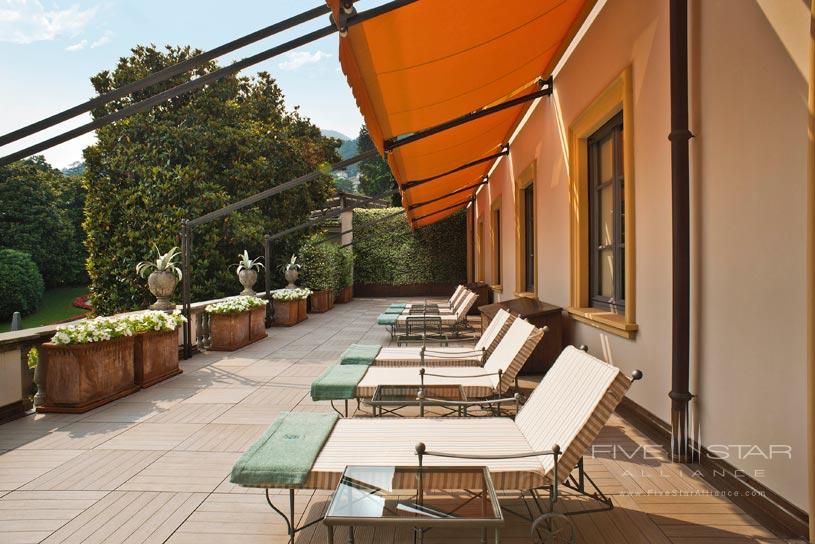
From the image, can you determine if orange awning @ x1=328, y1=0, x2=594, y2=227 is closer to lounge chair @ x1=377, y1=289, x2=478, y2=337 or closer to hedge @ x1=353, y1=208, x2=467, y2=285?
lounge chair @ x1=377, y1=289, x2=478, y2=337

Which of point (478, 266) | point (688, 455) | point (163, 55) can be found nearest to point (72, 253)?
point (163, 55)

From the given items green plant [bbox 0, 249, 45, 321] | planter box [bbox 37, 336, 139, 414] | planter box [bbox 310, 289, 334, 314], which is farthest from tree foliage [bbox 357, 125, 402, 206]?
planter box [bbox 37, 336, 139, 414]

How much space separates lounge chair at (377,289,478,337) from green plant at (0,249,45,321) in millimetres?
28455

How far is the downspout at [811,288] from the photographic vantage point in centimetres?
210

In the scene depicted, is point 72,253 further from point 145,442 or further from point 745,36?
point 745,36

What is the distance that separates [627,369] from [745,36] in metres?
2.60

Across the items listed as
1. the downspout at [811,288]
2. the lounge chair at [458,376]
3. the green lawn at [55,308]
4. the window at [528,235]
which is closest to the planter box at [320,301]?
the window at [528,235]

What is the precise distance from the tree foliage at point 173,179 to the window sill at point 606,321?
10.6 m

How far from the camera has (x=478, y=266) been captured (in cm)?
1678

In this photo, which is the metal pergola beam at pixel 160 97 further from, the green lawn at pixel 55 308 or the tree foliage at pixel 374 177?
the tree foliage at pixel 374 177

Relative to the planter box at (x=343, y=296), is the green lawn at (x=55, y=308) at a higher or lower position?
lower

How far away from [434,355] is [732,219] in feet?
10.2

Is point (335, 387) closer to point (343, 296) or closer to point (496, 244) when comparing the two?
point (496, 244)

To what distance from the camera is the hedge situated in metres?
20.7
